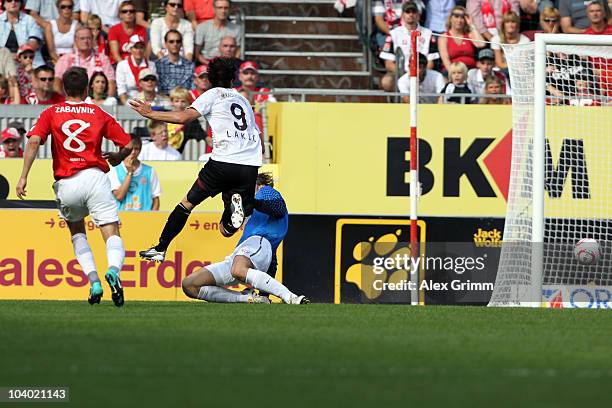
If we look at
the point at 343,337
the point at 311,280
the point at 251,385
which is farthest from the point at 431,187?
the point at 251,385

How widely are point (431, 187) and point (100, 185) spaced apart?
6.16 meters

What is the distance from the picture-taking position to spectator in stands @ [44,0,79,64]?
19.6 meters

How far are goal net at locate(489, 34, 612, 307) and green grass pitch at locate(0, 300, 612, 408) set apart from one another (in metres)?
2.58

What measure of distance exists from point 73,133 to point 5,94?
6.75 m

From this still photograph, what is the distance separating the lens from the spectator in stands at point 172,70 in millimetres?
18938

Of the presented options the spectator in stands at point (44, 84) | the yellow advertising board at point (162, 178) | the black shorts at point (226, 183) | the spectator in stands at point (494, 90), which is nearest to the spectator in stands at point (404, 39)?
the spectator in stands at point (494, 90)

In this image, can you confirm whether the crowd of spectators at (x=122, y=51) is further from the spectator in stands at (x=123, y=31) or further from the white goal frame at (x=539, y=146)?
the white goal frame at (x=539, y=146)

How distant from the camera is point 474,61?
19.7m

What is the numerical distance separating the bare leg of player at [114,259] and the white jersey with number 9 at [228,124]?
1.44 meters

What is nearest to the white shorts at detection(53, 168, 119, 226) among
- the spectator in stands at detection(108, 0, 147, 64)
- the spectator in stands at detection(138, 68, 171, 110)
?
the spectator in stands at detection(138, 68, 171, 110)

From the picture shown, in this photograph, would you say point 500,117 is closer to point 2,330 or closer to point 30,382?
point 2,330

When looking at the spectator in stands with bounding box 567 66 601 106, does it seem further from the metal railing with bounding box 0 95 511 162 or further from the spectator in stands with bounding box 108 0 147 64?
the spectator in stands with bounding box 108 0 147 64

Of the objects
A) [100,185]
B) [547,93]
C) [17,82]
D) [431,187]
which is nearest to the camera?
[100,185]

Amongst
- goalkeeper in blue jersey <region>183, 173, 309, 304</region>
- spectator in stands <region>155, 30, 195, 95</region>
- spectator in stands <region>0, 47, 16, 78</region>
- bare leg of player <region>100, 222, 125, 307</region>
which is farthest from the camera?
spectator in stands <region>155, 30, 195, 95</region>
